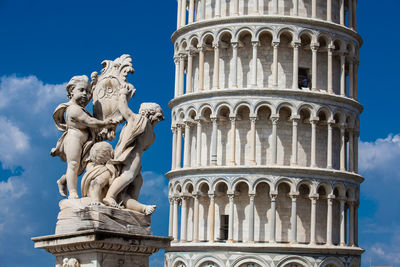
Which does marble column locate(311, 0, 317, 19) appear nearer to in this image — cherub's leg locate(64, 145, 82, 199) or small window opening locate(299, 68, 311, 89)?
small window opening locate(299, 68, 311, 89)

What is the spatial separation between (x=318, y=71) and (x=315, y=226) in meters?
11.2

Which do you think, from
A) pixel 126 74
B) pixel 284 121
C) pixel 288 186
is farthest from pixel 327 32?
pixel 126 74

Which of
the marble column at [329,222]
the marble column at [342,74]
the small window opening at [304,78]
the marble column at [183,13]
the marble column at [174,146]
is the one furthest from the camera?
the marble column at [183,13]

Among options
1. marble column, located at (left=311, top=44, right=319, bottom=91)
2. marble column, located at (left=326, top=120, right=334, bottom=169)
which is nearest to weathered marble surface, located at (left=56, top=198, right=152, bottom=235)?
marble column, located at (left=326, top=120, right=334, bottom=169)

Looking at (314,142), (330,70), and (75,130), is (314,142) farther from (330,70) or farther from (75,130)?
(75,130)

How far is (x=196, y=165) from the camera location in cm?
5747

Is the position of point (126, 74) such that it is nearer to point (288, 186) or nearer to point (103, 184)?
point (103, 184)

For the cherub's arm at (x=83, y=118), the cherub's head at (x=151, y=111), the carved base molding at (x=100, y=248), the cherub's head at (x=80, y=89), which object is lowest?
the carved base molding at (x=100, y=248)

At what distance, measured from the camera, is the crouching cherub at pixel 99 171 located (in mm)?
11578

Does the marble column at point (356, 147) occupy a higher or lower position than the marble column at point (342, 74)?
lower

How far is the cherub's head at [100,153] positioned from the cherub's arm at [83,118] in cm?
30

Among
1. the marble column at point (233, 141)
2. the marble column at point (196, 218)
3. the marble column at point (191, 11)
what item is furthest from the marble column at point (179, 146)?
the marble column at point (191, 11)

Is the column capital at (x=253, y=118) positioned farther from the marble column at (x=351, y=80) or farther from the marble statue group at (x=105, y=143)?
the marble statue group at (x=105, y=143)

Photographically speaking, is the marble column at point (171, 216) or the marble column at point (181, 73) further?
the marble column at point (181, 73)
